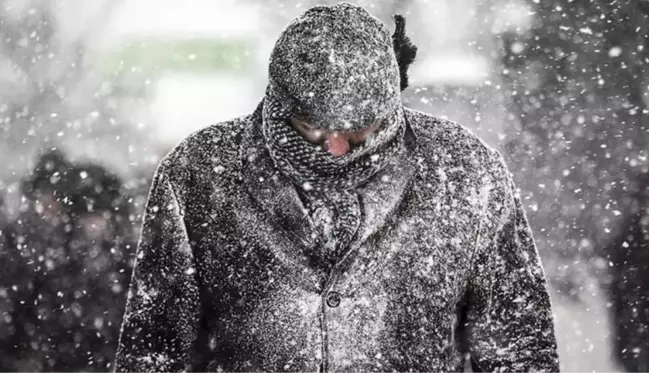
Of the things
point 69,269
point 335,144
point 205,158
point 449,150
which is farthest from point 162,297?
point 69,269

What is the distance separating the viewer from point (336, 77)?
1.96 meters

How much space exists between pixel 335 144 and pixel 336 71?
18 centimetres

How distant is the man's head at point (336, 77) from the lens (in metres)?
1.96

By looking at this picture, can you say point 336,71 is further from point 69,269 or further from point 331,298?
point 69,269

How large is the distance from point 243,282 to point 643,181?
4482 mm

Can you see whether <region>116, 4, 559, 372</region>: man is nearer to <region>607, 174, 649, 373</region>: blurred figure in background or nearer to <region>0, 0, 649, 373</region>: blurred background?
<region>0, 0, 649, 373</region>: blurred background

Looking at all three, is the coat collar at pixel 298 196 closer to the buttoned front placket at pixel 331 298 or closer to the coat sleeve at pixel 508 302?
the buttoned front placket at pixel 331 298

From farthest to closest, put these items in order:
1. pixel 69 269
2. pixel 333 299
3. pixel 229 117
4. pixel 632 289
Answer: pixel 69 269
pixel 632 289
pixel 229 117
pixel 333 299


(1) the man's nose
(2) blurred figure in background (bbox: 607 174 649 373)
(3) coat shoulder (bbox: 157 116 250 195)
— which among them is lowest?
(3) coat shoulder (bbox: 157 116 250 195)

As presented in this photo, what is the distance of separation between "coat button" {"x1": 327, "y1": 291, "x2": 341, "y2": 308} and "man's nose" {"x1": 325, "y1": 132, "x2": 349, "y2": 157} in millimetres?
370

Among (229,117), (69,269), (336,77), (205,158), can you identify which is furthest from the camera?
(69,269)

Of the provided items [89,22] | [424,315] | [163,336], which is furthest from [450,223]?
[89,22]

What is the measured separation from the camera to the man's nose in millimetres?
2033

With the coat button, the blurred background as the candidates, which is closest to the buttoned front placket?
the coat button
